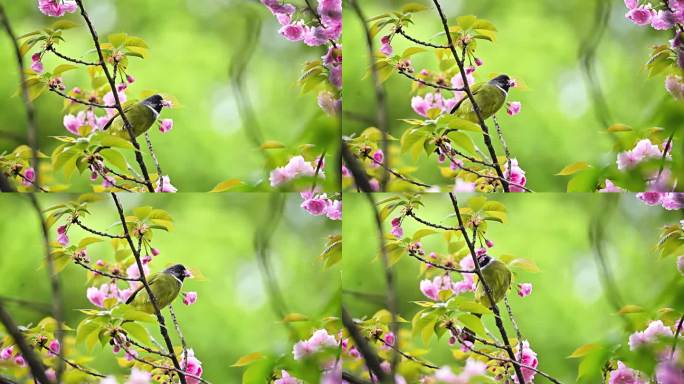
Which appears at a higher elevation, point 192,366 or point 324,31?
point 324,31

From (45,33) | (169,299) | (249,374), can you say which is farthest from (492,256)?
(45,33)

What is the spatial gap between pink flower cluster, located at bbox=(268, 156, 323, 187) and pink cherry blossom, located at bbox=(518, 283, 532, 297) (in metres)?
0.62

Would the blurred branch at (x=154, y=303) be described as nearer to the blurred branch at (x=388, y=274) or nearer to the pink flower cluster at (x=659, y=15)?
the blurred branch at (x=388, y=274)

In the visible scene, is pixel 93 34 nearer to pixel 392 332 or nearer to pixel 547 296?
pixel 392 332

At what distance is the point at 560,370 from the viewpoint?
2.28 metres

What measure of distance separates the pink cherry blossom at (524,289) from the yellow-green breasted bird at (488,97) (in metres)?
0.46

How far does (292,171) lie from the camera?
2314 millimetres

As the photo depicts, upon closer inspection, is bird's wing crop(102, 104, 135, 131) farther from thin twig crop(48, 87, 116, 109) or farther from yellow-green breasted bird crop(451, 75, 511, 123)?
yellow-green breasted bird crop(451, 75, 511, 123)

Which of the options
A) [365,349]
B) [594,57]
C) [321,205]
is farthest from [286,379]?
[594,57]

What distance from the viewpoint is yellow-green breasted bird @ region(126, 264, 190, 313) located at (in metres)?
2.29

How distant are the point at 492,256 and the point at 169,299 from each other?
88 cm

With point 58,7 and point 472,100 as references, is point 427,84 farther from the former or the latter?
point 58,7

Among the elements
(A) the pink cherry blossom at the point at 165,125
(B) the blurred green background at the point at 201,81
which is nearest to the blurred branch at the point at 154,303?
(B) the blurred green background at the point at 201,81

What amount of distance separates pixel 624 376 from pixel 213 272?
3.74 ft
